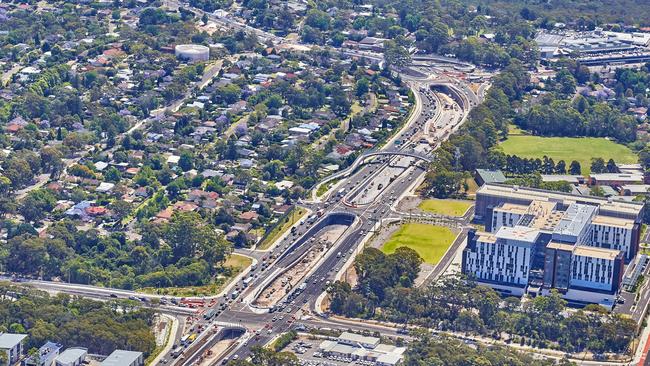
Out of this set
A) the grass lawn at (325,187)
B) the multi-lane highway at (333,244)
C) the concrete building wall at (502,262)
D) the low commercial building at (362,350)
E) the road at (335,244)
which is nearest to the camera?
the low commercial building at (362,350)

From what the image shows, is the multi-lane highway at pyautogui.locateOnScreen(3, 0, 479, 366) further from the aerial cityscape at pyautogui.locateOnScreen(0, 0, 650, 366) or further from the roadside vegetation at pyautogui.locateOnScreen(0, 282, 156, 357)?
the roadside vegetation at pyautogui.locateOnScreen(0, 282, 156, 357)

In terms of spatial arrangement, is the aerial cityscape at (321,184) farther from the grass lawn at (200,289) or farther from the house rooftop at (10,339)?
the house rooftop at (10,339)

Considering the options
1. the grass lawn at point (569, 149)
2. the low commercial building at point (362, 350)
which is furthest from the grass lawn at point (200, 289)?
the grass lawn at point (569, 149)

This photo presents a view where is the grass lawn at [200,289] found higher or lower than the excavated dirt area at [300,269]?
higher

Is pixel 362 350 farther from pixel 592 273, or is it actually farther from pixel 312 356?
pixel 592 273

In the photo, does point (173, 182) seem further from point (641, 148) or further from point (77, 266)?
point (641, 148)

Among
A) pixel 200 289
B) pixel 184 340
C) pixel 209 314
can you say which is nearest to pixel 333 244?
pixel 200 289

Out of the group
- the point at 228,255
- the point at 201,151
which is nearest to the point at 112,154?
the point at 201,151
